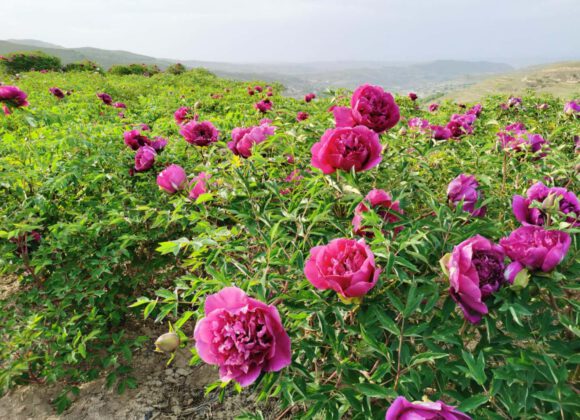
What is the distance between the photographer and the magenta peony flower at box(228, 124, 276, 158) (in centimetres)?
158

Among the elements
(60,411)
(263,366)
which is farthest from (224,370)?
(60,411)

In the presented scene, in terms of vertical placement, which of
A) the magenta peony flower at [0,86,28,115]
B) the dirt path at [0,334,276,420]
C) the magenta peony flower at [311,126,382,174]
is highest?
the magenta peony flower at [0,86,28,115]

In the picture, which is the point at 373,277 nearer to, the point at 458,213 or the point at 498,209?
the point at 458,213

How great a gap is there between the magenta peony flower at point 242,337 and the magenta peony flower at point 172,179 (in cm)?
78

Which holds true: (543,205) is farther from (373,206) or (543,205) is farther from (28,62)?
(28,62)

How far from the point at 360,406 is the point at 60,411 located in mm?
1546

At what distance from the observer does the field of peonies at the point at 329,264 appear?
0.88 metres

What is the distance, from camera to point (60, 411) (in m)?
1.74

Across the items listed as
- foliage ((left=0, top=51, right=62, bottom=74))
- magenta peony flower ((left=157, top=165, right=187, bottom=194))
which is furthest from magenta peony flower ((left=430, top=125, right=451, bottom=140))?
foliage ((left=0, top=51, right=62, bottom=74))

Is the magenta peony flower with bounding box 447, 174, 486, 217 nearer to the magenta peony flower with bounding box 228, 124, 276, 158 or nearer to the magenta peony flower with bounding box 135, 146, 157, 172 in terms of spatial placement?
the magenta peony flower with bounding box 228, 124, 276, 158

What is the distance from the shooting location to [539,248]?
0.88 m

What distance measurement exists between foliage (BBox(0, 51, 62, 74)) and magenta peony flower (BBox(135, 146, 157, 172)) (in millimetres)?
21469

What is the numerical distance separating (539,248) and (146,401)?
187cm

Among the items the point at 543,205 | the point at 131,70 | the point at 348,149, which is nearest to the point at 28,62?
the point at 131,70
